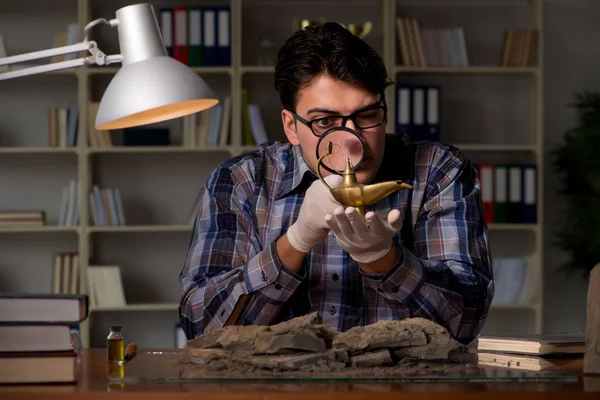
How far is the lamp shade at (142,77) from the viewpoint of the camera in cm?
123

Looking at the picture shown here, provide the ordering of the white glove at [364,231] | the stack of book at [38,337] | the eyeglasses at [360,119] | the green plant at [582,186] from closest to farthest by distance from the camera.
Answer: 1. the stack of book at [38,337]
2. the white glove at [364,231]
3. the eyeglasses at [360,119]
4. the green plant at [582,186]

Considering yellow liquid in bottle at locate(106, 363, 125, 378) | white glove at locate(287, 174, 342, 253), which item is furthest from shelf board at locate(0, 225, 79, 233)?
yellow liquid in bottle at locate(106, 363, 125, 378)

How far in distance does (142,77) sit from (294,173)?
76 cm

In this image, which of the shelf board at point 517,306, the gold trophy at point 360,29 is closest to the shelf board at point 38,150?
the gold trophy at point 360,29

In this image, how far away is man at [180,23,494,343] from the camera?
168 cm

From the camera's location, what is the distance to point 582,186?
4121 mm

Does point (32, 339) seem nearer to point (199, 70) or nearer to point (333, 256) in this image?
point (333, 256)

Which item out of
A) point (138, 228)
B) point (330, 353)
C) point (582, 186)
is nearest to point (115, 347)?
point (330, 353)

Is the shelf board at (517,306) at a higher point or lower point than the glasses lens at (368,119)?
lower

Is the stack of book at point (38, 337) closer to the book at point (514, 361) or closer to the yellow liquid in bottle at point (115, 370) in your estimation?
Result: the yellow liquid in bottle at point (115, 370)

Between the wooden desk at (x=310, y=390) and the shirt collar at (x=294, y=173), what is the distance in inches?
33.4

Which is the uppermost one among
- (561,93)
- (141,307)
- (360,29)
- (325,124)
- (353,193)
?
(360,29)

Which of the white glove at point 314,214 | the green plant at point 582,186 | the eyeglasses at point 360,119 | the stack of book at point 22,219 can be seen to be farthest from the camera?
the stack of book at point 22,219

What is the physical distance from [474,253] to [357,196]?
0.64m
